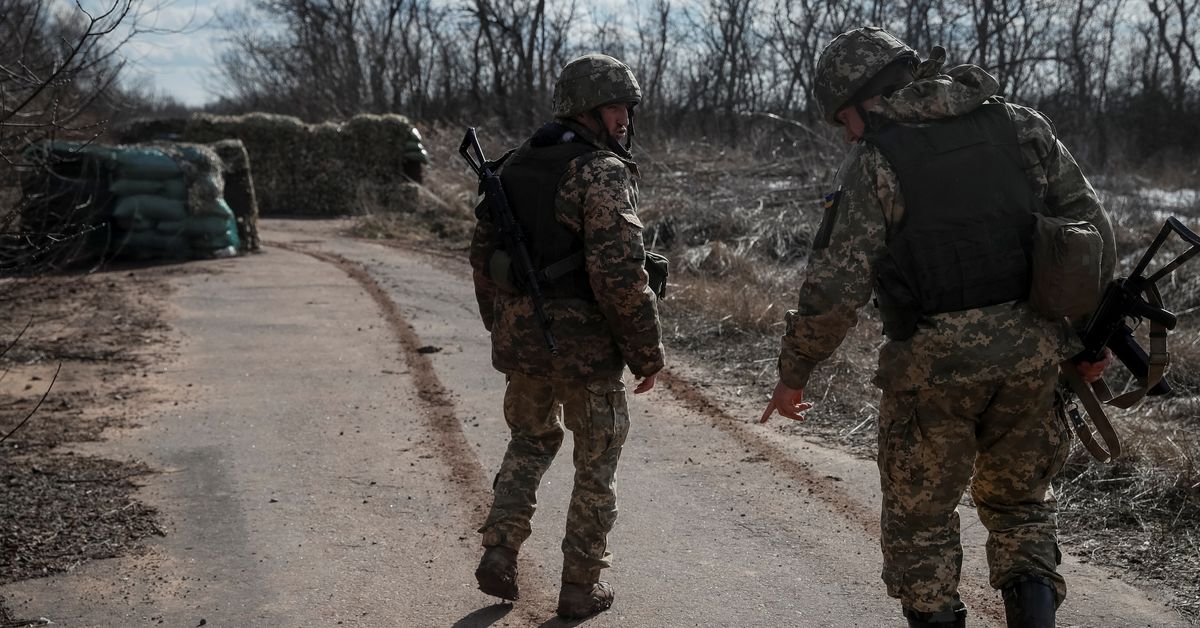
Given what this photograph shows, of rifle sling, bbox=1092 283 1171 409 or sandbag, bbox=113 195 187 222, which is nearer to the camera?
rifle sling, bbox=1092 283 1171 409

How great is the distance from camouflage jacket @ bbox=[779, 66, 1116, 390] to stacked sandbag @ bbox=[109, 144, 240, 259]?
11791mm

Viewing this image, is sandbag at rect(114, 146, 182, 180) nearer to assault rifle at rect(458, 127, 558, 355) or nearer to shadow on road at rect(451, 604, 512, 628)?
assault rifle at rect(458, 127, 558, 355)

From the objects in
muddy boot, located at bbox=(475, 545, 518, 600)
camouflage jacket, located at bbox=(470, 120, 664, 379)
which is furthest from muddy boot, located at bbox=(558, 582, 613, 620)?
camouflage jacket, located at bbox=(470, 120, 664, 379)

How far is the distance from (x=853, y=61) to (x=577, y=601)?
6.37 feet

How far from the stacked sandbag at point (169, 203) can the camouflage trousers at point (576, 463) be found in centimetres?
1068

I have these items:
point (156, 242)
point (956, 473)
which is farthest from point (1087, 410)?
point (156, 242)

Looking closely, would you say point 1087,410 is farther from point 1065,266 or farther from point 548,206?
point 548,206

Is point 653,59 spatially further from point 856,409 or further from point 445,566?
point 445,566

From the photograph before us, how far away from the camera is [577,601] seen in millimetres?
3873

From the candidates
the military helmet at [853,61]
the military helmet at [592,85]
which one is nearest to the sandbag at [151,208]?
the military helmet at [592,85]

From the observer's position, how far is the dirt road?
4031 mm

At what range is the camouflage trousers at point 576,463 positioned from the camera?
3.87 m

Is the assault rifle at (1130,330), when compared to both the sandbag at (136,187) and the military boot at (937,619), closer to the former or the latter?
the military boot at (937,619)

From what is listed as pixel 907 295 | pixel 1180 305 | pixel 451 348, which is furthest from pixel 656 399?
pixel 1180 305
